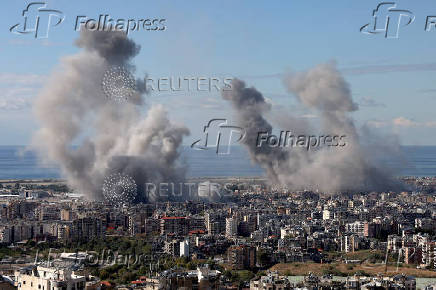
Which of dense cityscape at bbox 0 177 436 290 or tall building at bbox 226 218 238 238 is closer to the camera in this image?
dense cityscape at bbox 0 177 436 290

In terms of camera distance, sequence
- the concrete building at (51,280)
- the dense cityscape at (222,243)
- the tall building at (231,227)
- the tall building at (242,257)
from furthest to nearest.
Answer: the tall building at (231,227)
the tall building at (242,257)
the dense cityscape at (222,243)
the concrete building at (51,280)

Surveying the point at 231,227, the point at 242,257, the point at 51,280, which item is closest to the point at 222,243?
the point at 242,257

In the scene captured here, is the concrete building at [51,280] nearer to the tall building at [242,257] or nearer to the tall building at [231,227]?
the tall building at [242,257]

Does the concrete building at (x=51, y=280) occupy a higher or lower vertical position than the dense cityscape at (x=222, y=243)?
lower

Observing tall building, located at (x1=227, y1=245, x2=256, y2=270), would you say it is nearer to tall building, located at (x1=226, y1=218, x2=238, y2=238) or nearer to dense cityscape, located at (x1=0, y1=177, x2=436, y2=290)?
dense cityscape, located at (x1=0, y1=177, x2=436, y2=290)

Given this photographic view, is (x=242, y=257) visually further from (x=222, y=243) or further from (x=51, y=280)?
(x=51, y=280)

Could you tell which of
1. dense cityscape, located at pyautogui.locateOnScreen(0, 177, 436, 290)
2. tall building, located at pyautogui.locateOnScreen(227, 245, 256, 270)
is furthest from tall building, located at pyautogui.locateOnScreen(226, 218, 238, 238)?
tall building, located at pyautogui.locateOnScreen(227, 245, 256, 270)

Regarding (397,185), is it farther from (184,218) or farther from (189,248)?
(189,248)

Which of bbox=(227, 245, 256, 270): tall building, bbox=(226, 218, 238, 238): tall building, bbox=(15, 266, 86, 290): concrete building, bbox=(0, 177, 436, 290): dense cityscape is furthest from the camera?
bbox=(226, 218, 238, 238): tall building

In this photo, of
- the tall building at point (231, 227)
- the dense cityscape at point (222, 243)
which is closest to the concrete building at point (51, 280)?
the dense cityscape at point (222, 243)
